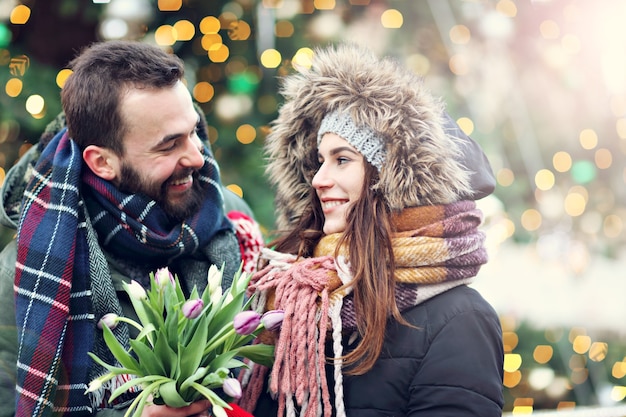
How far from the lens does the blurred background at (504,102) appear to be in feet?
11.5

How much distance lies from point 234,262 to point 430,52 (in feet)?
7.38

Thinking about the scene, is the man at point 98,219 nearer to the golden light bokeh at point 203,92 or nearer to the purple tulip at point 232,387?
the purple tulip at point 232,387

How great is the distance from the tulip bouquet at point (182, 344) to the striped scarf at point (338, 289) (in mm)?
141

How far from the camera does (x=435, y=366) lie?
6.25 feet

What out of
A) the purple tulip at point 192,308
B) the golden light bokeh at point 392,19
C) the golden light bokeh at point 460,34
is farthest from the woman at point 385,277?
the golden light bokeh at point 460,34

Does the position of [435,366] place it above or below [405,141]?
below

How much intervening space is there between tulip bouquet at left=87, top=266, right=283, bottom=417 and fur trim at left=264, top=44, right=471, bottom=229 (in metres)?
0.51

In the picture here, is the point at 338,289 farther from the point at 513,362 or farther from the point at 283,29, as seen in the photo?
the point at 513,362

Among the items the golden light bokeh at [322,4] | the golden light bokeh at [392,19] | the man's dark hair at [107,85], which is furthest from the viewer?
the golden light bokeh at [392,19]

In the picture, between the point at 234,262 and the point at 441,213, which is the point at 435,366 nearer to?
the point at 441,213

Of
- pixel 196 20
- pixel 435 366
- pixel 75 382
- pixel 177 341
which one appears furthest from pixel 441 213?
pixel 196 20

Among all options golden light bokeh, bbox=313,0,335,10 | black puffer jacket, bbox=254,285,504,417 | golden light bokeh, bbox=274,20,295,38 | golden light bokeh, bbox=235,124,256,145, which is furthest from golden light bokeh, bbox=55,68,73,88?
black puffer jacket, bbox=254,285,504,417

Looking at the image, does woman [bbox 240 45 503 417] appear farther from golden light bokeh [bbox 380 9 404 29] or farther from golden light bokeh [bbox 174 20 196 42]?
golden light bokeh [bbox 380 9 404 29]

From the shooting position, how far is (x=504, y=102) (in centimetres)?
444
